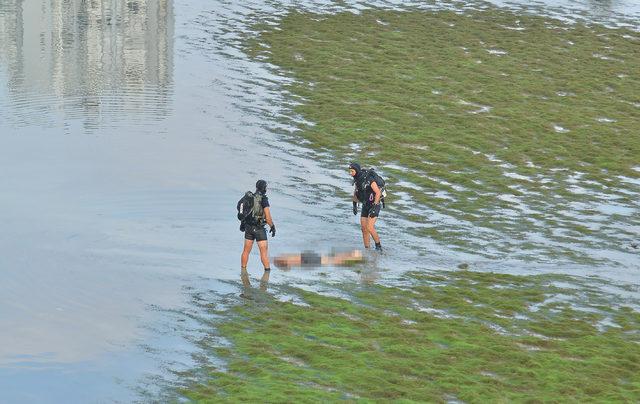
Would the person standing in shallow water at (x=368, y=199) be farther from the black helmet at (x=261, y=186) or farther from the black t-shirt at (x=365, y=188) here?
the black helmet at (x=261, y=186)

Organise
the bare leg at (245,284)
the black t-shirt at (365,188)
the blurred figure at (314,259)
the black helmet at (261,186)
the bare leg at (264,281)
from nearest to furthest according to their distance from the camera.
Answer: the bare leg at (245,284) → the bare leg at (264,281) → the black helmet at (261,186) → the blurred figure at (314,259) → the black t-shirt at (365,188)

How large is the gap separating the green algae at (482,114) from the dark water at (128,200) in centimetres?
192

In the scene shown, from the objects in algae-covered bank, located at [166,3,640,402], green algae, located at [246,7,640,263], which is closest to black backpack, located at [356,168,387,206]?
algae-covered bank, located at [166,3,640,402]

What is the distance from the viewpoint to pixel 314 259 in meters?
27.2

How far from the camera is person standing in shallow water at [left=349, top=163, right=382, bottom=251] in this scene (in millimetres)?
28266

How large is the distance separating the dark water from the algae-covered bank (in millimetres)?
1146

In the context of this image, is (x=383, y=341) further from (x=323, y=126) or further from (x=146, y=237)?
(x=323, y=126)

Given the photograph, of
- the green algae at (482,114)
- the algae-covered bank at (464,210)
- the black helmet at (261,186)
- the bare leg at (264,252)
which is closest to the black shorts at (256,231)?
the bare leg at (264,252)

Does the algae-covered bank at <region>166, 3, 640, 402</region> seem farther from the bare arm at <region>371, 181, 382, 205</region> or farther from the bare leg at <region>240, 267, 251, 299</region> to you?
the bare arm at <region>371, 181, 382, 205</region>

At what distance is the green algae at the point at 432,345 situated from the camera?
66.4 ft

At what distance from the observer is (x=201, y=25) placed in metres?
58.8

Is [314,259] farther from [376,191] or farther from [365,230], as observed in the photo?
[376,191]

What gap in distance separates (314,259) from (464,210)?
6941 mm

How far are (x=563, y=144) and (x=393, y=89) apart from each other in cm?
866
